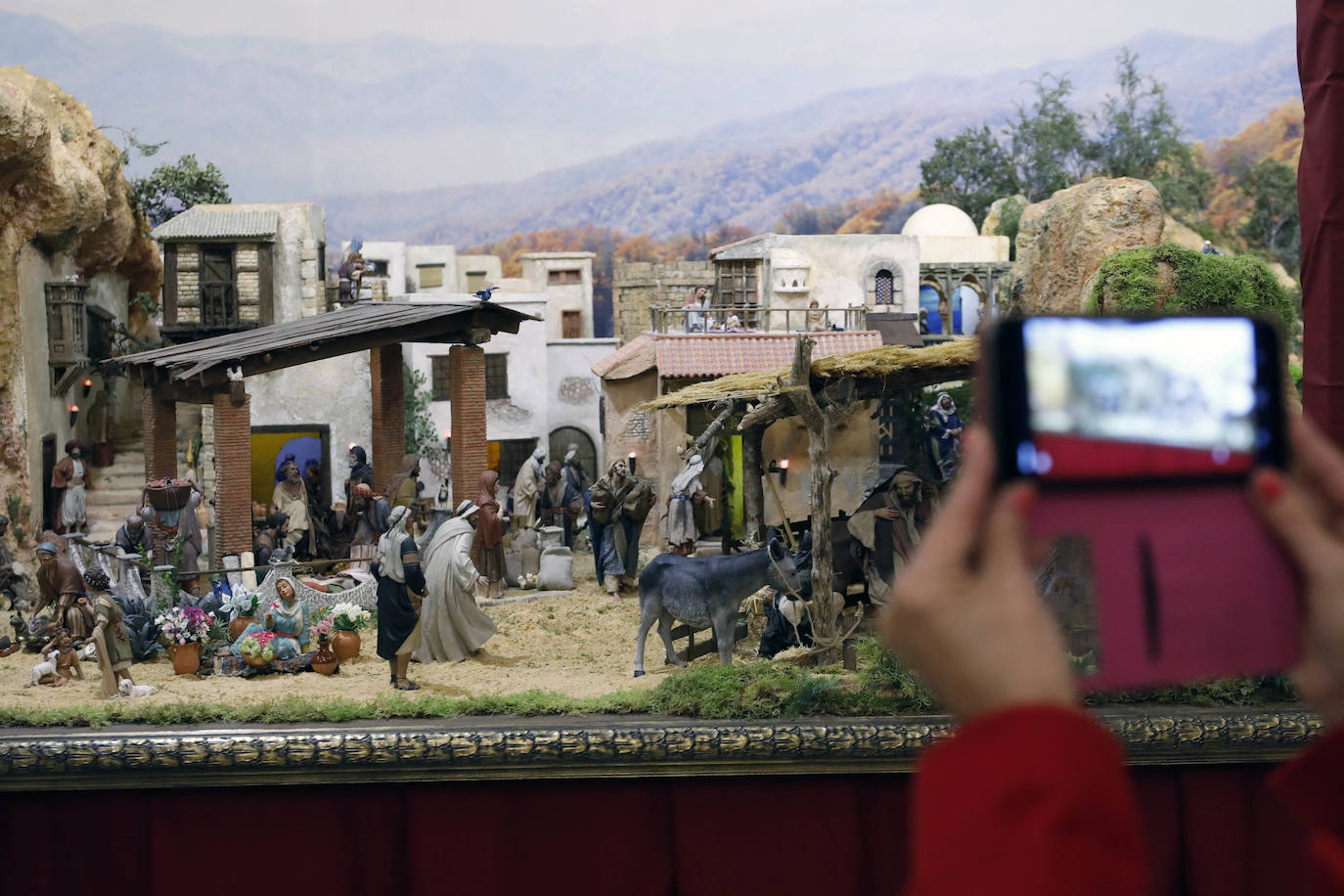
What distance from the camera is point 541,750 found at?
4480 millimetres

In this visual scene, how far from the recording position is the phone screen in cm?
135

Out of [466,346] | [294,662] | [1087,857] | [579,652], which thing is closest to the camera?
[1087,857]

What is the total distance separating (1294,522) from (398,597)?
7.60 meters

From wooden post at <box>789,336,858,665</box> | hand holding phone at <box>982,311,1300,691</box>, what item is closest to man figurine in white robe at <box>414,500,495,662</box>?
wooden post at <box>789,336,858,665</box>

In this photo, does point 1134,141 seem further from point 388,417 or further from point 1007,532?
point 1007,532

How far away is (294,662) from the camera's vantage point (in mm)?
8680

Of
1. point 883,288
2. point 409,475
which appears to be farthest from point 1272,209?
point 409,475

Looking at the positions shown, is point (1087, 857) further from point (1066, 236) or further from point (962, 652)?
point (1066, 236)

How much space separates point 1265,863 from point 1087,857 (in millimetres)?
3750

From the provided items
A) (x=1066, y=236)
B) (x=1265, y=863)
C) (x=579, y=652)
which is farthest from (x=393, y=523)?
(x=1066, y=236)

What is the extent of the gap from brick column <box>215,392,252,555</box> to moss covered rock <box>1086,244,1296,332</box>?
827cm

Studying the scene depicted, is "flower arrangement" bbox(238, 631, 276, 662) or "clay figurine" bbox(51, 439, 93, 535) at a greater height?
"clay figurine" bbox(51, 439, 93, 535)

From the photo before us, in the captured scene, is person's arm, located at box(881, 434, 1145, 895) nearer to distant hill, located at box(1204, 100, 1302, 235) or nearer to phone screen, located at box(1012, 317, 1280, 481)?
phone screen, located at box(1012, 317, 1280, 481)

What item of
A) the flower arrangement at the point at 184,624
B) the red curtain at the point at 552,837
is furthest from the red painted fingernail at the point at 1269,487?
the flower arrangement at the point at 184,624
